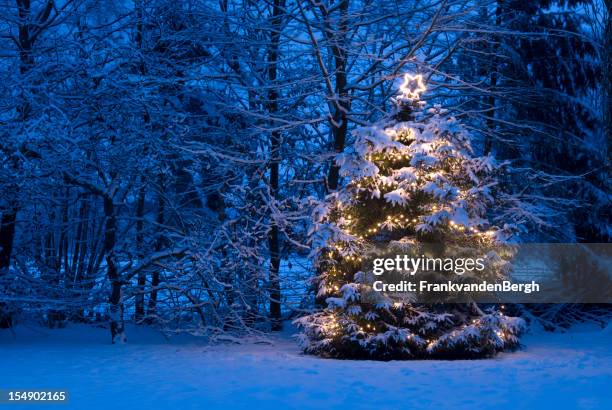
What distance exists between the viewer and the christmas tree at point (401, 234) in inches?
395

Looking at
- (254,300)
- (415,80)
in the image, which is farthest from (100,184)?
(415,80)

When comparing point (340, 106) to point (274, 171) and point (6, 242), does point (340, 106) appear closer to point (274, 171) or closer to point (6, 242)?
point (274, 171)

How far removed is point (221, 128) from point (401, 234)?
524 cm

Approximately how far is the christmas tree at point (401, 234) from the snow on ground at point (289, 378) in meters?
0.43

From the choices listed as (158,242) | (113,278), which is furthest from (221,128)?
(113,278)

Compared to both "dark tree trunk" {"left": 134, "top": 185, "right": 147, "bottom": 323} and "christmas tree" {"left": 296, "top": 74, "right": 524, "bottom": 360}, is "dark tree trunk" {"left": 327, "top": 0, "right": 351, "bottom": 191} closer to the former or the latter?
"christmas tree" {"left": 296, "top": 74, "right": 524, "bottom": 360}

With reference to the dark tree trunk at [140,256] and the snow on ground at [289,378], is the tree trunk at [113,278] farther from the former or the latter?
the snow on ground at [289,378]

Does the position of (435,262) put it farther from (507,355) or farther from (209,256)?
(209,256)

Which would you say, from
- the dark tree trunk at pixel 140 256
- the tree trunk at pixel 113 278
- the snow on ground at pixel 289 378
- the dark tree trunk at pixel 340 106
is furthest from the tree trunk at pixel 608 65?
the tree trunk at pixel 113 278

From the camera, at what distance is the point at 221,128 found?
1427cm

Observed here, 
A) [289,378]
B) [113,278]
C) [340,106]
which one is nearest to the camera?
[289,378]

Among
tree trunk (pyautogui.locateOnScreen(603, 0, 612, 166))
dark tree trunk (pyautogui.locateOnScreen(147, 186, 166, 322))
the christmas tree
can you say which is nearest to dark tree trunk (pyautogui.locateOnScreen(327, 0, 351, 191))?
the christmas tree

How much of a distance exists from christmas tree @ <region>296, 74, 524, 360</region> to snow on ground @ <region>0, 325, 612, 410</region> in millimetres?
429

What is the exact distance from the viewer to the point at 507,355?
10484mm
